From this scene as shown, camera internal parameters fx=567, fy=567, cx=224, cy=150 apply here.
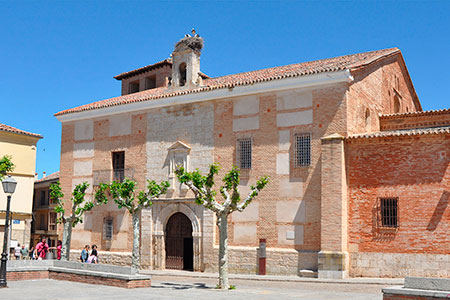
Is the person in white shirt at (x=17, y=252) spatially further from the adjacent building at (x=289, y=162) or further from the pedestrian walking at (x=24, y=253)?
the adjacent building at (x=289, y=162)

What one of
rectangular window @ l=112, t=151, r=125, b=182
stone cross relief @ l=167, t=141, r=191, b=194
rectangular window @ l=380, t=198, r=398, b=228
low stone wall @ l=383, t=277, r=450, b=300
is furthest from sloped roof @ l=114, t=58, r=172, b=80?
low stone wall @ l=383, t=277, r=450, b=300

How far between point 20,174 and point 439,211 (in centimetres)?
2222

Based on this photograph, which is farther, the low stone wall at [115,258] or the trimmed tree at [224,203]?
the low stone wall at [115,258]

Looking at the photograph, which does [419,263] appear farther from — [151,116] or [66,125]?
[66,125]

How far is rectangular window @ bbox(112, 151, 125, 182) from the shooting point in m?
24.4

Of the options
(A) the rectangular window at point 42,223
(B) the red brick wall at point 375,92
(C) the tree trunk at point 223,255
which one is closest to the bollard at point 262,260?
(C) the tree trunk at point 223,255

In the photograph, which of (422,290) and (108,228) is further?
(108,228)

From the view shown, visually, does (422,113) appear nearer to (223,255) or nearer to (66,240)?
(223,255)

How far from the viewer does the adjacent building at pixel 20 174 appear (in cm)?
3000

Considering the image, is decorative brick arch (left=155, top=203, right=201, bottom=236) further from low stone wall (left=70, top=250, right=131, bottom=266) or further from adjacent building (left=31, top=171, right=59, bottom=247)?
adjacent building (left=31, top=171, right=59, bottom=247)

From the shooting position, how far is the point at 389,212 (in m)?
18.1

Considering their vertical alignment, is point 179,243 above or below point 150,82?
below

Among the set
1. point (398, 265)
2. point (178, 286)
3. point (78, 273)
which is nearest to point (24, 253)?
point (78, 273)

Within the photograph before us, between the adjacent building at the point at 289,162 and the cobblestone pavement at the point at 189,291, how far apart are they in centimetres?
231
